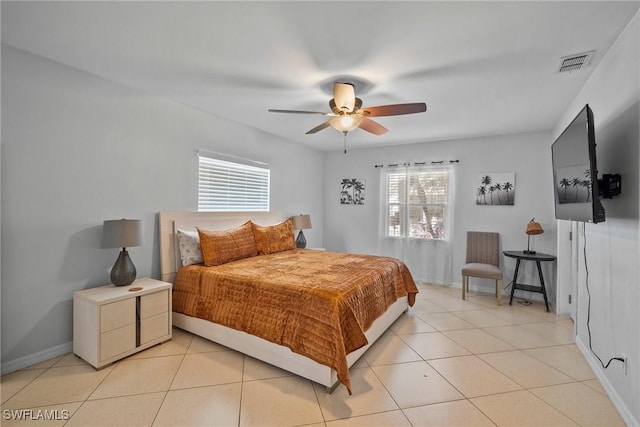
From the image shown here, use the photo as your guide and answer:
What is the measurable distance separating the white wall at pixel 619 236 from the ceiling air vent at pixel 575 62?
0.11 meters

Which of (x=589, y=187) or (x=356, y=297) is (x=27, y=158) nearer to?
(x=356, y=297)

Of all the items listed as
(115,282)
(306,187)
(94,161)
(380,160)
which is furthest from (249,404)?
(380,160)

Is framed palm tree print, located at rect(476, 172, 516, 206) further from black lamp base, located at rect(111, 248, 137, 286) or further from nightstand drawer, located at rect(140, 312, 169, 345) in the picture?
black lamp base, located at rect(111, 248, 137, 286)

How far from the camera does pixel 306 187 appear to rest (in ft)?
18.2

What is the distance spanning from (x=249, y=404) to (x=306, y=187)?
4071mm

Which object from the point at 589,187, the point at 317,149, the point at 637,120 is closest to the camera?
the point at 637,120

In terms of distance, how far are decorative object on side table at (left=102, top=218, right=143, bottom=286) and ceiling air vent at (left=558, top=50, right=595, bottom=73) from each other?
3.84 m

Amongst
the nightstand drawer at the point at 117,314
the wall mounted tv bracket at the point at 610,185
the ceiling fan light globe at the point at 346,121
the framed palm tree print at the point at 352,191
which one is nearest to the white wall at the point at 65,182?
the nightstand drawer at the point at 117,314

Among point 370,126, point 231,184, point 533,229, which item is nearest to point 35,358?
point 231,184

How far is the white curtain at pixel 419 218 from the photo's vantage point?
4828 mm

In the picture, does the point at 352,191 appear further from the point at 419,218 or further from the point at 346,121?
the point at 346,121

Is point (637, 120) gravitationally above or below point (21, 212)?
above

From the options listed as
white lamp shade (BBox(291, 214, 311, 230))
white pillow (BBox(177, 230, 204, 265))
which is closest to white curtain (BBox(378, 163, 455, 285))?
white lamp shade (BBox(291, 214, 311, 230))

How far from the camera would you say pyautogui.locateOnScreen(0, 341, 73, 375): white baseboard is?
2181 millimetres
